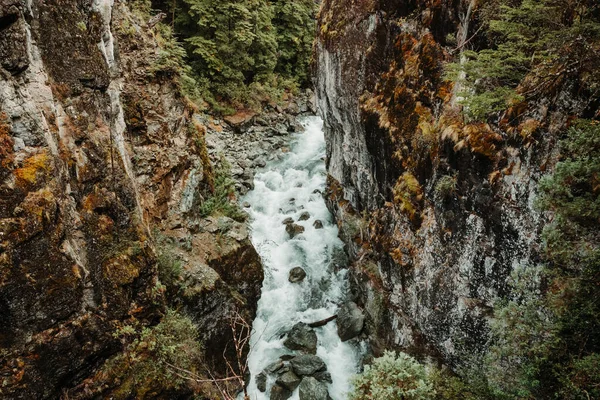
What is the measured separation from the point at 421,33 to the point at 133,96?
812 cm

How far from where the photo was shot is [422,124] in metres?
8.84

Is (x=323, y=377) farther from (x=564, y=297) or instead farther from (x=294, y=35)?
(x=294, y=35)

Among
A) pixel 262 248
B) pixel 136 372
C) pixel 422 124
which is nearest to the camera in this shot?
pixel 136 372

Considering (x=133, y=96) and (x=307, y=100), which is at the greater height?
(x=133, y=96)

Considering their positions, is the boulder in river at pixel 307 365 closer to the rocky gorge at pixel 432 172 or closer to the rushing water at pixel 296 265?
the rushing water at pixel 296 265

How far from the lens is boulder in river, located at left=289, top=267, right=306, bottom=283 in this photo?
13477 millimetres

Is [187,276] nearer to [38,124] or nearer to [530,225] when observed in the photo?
[38,124]

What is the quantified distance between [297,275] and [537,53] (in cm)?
1019

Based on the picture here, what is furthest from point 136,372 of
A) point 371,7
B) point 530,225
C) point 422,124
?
point 371,7

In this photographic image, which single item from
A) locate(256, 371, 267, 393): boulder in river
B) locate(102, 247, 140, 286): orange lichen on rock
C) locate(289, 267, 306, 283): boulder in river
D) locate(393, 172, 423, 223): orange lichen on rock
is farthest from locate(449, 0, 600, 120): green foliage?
locate(256, 371, 267, 393): boulder in river

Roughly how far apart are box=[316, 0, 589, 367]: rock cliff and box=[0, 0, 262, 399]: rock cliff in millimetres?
5117

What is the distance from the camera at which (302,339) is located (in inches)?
456

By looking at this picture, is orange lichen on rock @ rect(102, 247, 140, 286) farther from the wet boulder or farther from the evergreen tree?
the evergreen tree

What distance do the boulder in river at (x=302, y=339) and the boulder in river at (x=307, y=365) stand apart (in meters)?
0.38
